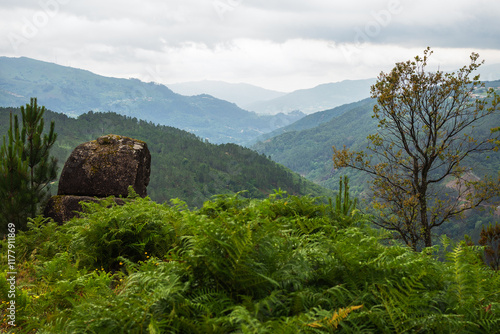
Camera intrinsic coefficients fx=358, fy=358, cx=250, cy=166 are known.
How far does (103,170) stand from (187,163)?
110140mm

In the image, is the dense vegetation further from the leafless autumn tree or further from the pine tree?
the leafless autumn tree

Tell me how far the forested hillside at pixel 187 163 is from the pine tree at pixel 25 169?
84.8 meters

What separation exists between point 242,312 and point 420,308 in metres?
1.25

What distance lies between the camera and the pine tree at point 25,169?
26.2 feet

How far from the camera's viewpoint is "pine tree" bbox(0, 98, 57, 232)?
8000mm

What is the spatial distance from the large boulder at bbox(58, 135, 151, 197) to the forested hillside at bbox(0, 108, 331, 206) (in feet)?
275

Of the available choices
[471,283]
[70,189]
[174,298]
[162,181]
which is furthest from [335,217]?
[162,181]

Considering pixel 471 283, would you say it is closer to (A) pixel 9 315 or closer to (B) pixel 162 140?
(A) pixel 9 315

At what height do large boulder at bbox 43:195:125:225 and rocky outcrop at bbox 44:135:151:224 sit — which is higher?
rocky outcrop at bbox 44:135:151:224

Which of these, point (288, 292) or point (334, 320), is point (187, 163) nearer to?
point (288, 292)

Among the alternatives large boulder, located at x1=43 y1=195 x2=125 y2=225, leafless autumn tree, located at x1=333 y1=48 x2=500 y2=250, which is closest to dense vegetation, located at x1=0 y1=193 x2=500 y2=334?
large boulder, located at x1=43 y1=195 x2=125 y2=225

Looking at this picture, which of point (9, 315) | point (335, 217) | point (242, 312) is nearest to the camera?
point (242, 312)

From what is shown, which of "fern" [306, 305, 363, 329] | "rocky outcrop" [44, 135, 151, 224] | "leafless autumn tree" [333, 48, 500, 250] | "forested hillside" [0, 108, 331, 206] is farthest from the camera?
"forested hillside" [0, 108, 331, 206]

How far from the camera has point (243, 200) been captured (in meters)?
4.98
